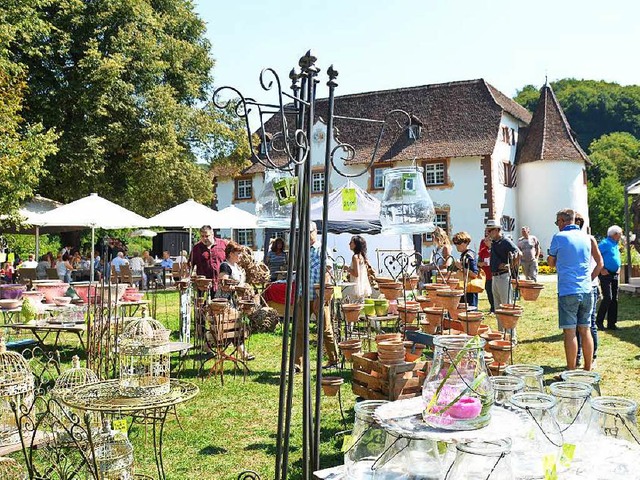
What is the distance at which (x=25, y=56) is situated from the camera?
19.6 metres

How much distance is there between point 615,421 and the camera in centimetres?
201

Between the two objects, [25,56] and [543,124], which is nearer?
[25,56]

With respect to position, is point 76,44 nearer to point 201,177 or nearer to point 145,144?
point 145,144

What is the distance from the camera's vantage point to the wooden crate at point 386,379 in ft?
12.8

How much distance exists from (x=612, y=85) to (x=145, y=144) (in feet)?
186

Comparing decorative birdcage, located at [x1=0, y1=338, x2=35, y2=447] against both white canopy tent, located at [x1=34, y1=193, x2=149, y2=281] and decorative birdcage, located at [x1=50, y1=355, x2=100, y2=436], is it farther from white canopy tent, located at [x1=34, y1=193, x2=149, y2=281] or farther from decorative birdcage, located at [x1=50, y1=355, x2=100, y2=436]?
white canopy tent, located at [x1=34, y1=193, x2=149, y2=281]

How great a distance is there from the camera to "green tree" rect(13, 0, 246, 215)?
65.0 feet

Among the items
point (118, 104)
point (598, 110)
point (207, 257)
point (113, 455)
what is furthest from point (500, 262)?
point (598, 110)

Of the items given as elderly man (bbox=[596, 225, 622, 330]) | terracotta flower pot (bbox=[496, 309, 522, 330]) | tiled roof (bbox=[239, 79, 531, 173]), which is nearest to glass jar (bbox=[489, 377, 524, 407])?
terracotta flower pot (bbox=[496, 309, 522, 330])

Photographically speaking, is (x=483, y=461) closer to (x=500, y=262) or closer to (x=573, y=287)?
(x=573, y=287)

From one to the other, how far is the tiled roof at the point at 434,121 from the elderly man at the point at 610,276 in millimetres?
16309

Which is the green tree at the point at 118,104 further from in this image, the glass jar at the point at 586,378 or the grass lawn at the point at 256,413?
the glass jar at the point at 586,378

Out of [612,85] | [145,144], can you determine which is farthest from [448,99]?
[612,85]

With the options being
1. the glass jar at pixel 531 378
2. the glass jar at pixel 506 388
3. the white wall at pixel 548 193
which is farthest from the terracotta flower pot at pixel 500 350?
the white wall at pixel 548 193
